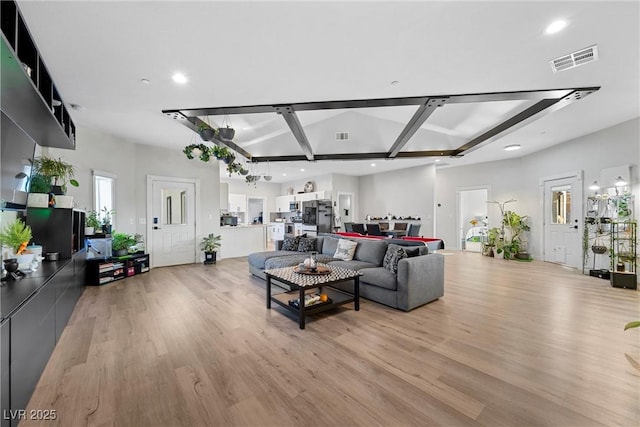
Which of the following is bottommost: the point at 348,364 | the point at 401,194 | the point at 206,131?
the point at 348,364

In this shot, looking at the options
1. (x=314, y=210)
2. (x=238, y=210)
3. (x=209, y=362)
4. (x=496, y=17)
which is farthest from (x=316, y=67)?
(x=238, y=210)

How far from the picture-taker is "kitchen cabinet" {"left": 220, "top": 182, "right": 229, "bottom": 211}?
1014 centimetres

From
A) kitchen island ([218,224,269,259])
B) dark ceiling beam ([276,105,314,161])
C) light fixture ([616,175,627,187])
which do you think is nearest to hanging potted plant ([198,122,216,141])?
dark ceiling beam ([276,105,314,161])

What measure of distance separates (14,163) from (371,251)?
4381 millimetres

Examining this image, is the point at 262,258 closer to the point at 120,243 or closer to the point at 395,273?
the point at 395,273

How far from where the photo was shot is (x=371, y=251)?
4.28 meters

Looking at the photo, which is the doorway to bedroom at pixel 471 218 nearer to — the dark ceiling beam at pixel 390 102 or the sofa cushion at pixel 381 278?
the dark ceiling beam at pixel 390 102

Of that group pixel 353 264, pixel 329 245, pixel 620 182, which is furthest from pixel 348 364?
pixel 620 182

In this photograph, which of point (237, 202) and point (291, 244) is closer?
point (291, 244)

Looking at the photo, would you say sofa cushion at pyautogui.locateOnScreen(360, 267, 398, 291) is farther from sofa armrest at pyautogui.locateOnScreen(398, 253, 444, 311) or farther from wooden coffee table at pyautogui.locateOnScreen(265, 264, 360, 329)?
wooden coffee table at pyautogui.locateOnScreen(265, 264, 360, 329)

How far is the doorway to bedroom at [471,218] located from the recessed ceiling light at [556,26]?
667 cm

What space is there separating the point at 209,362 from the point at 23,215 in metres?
2.85

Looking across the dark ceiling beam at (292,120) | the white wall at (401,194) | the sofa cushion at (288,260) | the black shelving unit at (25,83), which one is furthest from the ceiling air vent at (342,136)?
the black shelving unit at (25,83)

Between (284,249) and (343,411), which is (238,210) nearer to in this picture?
(284,249)
